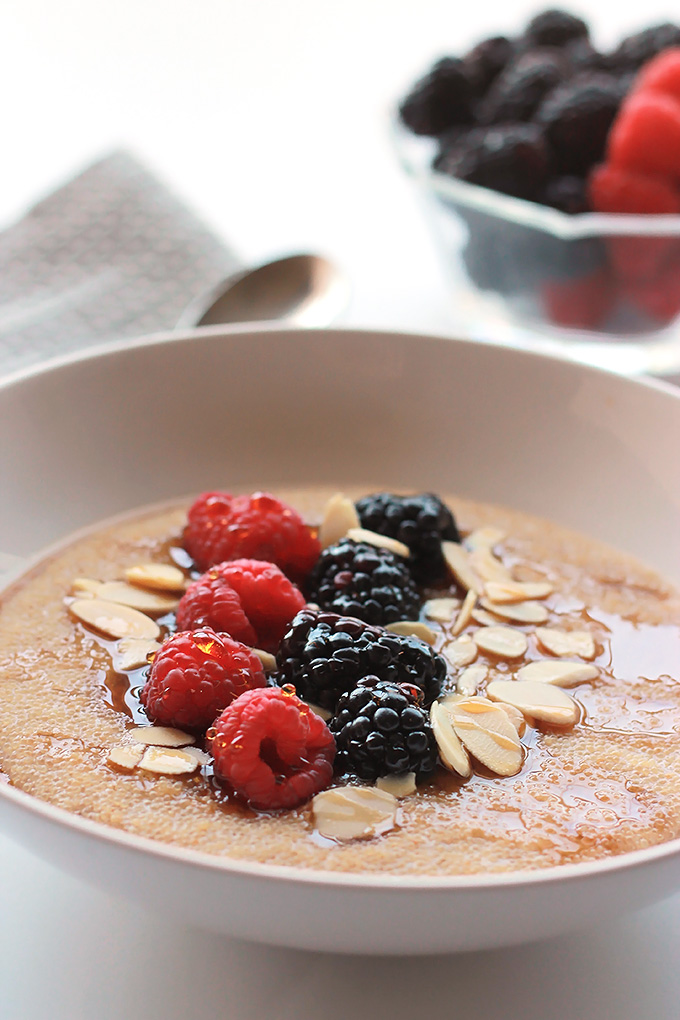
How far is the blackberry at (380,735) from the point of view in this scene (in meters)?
0.89

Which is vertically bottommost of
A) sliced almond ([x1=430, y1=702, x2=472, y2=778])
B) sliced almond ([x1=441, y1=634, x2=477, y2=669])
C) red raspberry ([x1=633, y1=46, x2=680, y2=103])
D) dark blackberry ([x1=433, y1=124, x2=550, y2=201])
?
sliced almond ([x1=441, y1=634, x2=477, y2=669])

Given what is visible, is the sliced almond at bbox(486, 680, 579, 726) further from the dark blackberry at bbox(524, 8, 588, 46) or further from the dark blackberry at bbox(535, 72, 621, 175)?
the dark blackberry at bbox(524, 8, 588, 46)

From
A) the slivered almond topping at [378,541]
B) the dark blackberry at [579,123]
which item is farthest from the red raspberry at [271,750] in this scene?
the dark blackberry at [579,123]

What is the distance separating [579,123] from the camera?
1.77 metres

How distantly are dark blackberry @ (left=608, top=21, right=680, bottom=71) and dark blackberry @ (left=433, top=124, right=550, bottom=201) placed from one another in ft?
0.97

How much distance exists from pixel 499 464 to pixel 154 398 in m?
0.46

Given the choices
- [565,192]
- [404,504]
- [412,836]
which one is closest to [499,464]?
[404,504]

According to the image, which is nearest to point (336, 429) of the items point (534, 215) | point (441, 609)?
point (441, 609)

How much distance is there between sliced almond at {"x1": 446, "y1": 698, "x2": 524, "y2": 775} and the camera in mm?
947

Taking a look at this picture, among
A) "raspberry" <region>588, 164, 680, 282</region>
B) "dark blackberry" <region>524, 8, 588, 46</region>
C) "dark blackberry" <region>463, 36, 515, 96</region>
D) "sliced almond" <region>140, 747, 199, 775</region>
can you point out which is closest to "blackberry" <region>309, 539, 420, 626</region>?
"sliced almond" <region>140, 747, 199, 775</region>

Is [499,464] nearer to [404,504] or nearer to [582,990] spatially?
[404,504]

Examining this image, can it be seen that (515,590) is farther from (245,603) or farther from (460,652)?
(245,603)

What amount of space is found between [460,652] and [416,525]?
185 mm

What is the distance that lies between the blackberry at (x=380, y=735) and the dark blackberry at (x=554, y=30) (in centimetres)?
162
